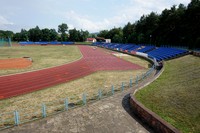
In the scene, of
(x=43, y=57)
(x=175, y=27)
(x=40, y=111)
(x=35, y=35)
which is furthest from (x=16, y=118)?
(x=35, y=35)

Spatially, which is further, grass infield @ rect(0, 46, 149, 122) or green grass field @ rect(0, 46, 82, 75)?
green grass field @ rect(0, 46, 82, 75)

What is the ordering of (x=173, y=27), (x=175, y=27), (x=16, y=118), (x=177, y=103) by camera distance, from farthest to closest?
(x=173, y=27) → (x=175, y=27) → (x=177, y=103) → (x=16, y=118)

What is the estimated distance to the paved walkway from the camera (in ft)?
29.8

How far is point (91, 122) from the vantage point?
9.91 metres

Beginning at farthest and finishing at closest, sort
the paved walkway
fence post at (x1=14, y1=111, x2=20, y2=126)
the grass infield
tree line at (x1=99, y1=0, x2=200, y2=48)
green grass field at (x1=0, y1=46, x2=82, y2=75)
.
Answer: tree line at (x1=99, y1=0, x2=200, y2=48), green grass field at (x1=0, y1=46, x2=82, y2=75), the grass infield, fence post at (x1=14, y1=111, x2=20, y2=126), the paved walkway

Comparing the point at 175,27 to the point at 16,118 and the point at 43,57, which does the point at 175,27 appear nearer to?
the point at 43,57

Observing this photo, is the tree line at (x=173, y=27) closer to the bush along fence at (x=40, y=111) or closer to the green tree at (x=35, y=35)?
the bush along fence at (x=40, y=111)

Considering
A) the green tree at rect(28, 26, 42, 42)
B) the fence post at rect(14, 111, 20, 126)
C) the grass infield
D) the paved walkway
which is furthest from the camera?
the green tree at rect(28, 26, 42, 42)

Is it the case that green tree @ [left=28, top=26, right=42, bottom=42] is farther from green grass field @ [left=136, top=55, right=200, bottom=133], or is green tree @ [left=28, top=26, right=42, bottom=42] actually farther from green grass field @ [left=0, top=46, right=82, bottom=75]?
green grass field @ [left=136, top=55, right=200, bottom=133]

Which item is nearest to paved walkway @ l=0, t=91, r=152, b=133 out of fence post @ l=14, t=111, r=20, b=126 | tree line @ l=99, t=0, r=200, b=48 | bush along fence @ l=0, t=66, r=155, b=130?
fence post @ l=14, t=111, r=20, b=126

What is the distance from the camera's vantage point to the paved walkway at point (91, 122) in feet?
29.8

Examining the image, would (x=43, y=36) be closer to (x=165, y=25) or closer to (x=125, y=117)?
(x=165, y=25)

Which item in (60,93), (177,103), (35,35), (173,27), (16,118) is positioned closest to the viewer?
(16,118)

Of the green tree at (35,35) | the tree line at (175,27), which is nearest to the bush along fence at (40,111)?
the tree line at (175,27)
